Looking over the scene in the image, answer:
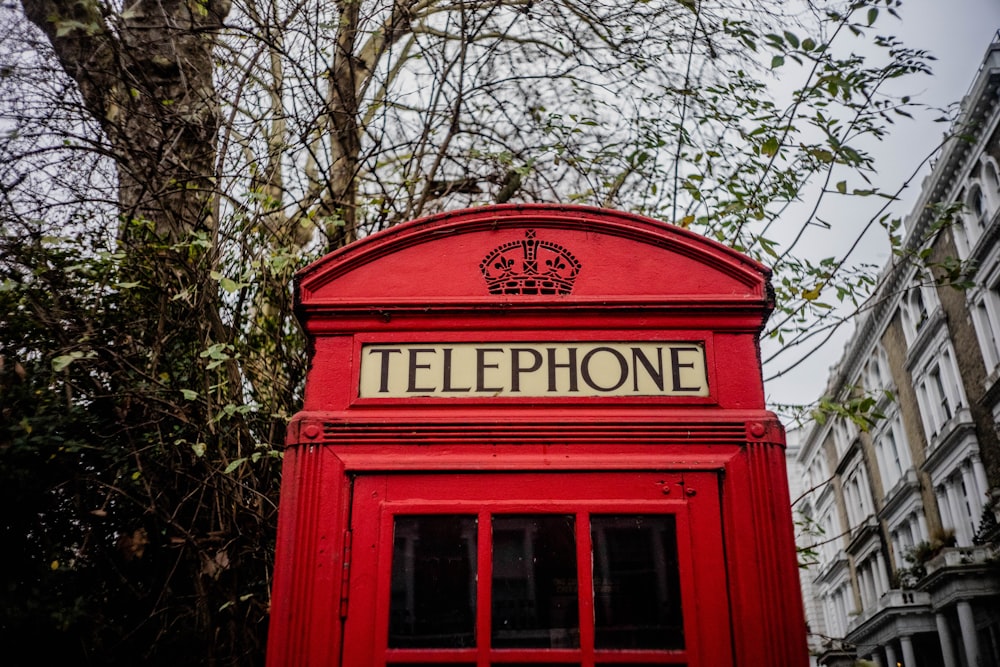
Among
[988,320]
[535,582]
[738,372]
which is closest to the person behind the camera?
[535,582]

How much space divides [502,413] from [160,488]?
308cm

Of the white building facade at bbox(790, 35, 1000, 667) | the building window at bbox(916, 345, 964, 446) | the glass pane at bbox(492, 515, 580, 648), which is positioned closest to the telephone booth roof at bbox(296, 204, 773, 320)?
the glass pane at bbox(492, 515, 580, 648)

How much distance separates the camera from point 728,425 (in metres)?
2.66

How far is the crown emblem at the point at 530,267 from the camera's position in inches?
114

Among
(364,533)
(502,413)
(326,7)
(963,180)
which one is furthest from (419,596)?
(963,180)

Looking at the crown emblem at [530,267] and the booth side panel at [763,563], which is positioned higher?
the crown emblem at [530,267]

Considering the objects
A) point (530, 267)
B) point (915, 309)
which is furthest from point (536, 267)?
point (915, 309)

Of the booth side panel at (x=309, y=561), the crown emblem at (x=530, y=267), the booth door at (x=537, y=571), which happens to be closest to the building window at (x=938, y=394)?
the crown emblem at (x=530, y=267)

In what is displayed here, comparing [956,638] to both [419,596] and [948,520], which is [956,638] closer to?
[948,520]

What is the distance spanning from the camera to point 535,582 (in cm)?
250

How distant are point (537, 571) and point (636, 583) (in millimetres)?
302

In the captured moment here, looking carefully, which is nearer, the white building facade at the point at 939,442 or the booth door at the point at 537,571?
the booth door at the point at 537,571

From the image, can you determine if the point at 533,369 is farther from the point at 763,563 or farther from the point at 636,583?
the point at 763,563

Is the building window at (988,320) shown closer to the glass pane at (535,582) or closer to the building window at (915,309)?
the building window at (915,309)
